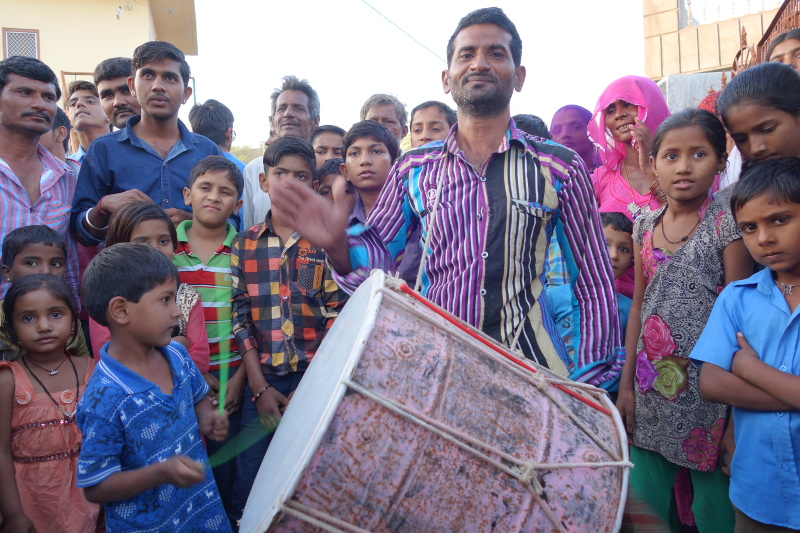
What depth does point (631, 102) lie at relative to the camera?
3.83 m

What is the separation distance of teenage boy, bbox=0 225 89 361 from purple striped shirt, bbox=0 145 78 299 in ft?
0.47

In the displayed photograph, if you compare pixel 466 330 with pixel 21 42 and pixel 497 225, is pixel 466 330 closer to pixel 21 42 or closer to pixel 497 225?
pixel 497 225

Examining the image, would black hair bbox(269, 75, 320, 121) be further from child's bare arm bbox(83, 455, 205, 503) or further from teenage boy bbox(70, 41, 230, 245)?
child's bare arm bbox(83, 455, 205, 503)

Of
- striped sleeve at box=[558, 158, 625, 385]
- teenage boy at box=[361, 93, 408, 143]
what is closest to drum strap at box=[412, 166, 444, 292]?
striped sleeve at box=[558, 158, 625, 385]

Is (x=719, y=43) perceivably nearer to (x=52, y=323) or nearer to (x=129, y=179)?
(x=129, y=179)

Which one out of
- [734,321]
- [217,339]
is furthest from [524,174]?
[217,339]

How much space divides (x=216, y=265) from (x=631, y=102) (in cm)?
269

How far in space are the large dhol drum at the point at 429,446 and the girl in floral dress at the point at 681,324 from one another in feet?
2.93

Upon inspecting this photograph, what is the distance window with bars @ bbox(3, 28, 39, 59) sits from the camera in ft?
39.5

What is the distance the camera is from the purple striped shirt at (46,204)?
304cm

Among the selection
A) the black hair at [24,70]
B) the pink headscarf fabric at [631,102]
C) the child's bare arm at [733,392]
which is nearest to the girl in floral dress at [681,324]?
the child's bare arm at [733,392]

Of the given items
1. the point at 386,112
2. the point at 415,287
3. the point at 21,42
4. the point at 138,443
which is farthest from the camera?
the point at 21,42

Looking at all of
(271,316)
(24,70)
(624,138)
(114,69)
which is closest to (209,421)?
(271,316)

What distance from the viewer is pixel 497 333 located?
2.18m
